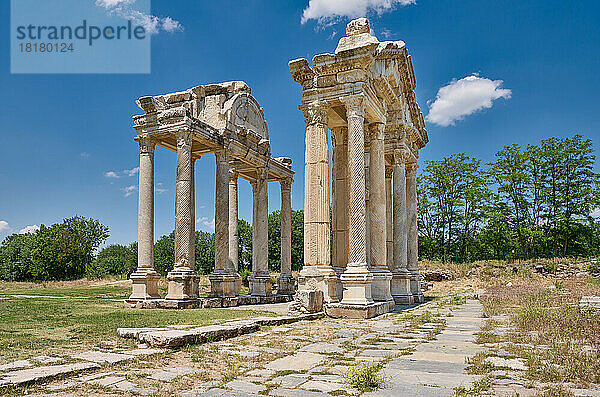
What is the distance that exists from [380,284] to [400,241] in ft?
14.5

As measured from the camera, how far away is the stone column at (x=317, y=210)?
14.7m

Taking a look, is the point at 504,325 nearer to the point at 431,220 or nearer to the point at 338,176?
the point at 338,176

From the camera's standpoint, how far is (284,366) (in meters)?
6.48

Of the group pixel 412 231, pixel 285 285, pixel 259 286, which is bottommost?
pixel 285 285

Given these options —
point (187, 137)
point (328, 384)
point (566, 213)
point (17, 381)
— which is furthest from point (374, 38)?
point (566, 213)

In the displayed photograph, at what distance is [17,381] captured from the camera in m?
5.27

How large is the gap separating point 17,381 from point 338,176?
45.9ft

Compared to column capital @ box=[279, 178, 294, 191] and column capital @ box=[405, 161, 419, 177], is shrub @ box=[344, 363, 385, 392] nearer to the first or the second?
column capital @ box=[405, 161, 419, 177]

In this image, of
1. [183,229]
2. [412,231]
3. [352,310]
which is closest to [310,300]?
[352,310]

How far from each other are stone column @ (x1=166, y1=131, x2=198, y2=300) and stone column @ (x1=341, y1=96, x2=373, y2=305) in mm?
7775

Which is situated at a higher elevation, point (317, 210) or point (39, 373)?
point (317, 210)

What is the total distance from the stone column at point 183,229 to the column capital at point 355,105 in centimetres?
790

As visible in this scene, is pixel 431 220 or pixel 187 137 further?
pixel 431 220

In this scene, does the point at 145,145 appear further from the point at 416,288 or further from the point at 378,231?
the point at 416,288
